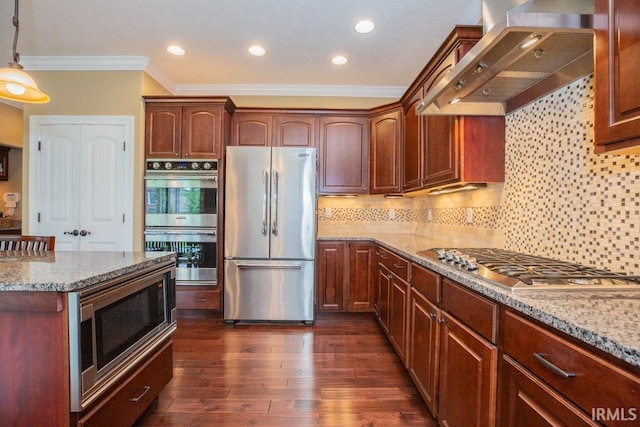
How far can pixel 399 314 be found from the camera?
2.47 meters

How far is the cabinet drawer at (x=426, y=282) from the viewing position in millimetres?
1746

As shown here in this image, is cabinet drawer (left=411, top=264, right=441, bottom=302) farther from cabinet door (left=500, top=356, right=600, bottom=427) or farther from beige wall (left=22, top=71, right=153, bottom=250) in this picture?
beige wall (left=22, top=71, right=153, bottom=250)

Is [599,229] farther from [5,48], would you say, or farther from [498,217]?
[5,48]

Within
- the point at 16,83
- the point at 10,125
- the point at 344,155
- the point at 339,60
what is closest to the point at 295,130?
the point at 344,155

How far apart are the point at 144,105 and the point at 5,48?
132 centimetres

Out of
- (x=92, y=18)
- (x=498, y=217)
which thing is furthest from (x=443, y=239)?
(x=92, y=18)

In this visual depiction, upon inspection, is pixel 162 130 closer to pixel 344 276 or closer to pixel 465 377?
pixel 344 276

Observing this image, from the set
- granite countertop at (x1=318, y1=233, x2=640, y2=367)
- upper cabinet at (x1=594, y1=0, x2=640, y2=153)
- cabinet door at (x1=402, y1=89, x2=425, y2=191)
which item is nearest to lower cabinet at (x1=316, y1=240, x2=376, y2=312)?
cabinet door at (x1=402, y1=89, x2=425, y2=191)

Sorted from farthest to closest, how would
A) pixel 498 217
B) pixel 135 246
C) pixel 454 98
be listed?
pixel 135 246 → pixel 498 217 → pixel 454 98

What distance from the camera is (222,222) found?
11.5 ft

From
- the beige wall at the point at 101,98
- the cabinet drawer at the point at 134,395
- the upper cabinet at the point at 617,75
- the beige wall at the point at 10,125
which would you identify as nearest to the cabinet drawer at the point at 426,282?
the upper cabinet at the point at 617,75

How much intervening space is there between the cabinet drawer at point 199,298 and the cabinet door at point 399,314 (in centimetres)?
181

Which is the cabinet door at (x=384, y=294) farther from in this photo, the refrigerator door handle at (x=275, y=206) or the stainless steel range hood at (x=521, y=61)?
the stainless steel range hood at (x=521, y=61)

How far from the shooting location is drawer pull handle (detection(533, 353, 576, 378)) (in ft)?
2.74
